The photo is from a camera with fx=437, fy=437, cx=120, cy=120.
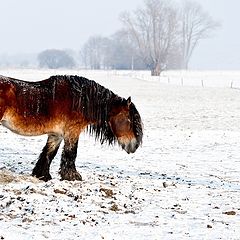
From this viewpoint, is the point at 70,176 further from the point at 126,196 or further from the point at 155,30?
the point at 155,30

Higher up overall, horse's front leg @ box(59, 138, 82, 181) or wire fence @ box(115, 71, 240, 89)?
horse's front leg @ box(59, 138, 82, 181)

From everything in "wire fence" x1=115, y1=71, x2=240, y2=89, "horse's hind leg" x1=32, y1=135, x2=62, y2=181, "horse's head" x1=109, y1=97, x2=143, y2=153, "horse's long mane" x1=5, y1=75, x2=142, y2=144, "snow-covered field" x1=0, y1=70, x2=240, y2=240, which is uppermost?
"horse's long mane" x1=5, y1=75, x2=142, y2=144

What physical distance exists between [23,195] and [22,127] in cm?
117

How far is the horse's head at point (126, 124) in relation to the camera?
7316 mm

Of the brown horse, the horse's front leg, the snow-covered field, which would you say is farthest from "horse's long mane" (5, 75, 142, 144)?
the snow-covered field


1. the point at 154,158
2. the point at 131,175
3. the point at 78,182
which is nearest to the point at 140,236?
the point at 78,182

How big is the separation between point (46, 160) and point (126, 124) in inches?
57.8

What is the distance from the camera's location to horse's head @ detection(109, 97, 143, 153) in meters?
7.32

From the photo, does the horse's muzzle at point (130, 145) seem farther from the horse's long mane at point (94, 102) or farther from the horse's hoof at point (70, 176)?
the horse's hoof at point (70, 176)

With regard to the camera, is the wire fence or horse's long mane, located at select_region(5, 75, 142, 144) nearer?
horse's long mane, located at select_region(5, 75, 142, 144)

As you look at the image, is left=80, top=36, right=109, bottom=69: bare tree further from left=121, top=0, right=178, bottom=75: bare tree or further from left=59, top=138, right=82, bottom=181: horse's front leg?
left=59, top=138, right=82, bottom=181: horse's front leg

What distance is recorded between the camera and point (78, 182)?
23.0ft

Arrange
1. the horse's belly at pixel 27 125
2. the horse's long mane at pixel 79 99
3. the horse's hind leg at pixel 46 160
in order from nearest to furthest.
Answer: the horse's belly at pixel 27 125
the horse's long mane at pixel 79 99
the horse's hind leg at pixel 46 160

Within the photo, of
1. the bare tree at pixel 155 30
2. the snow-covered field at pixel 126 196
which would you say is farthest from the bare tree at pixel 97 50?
the snow-covered field at pixel 126 196
